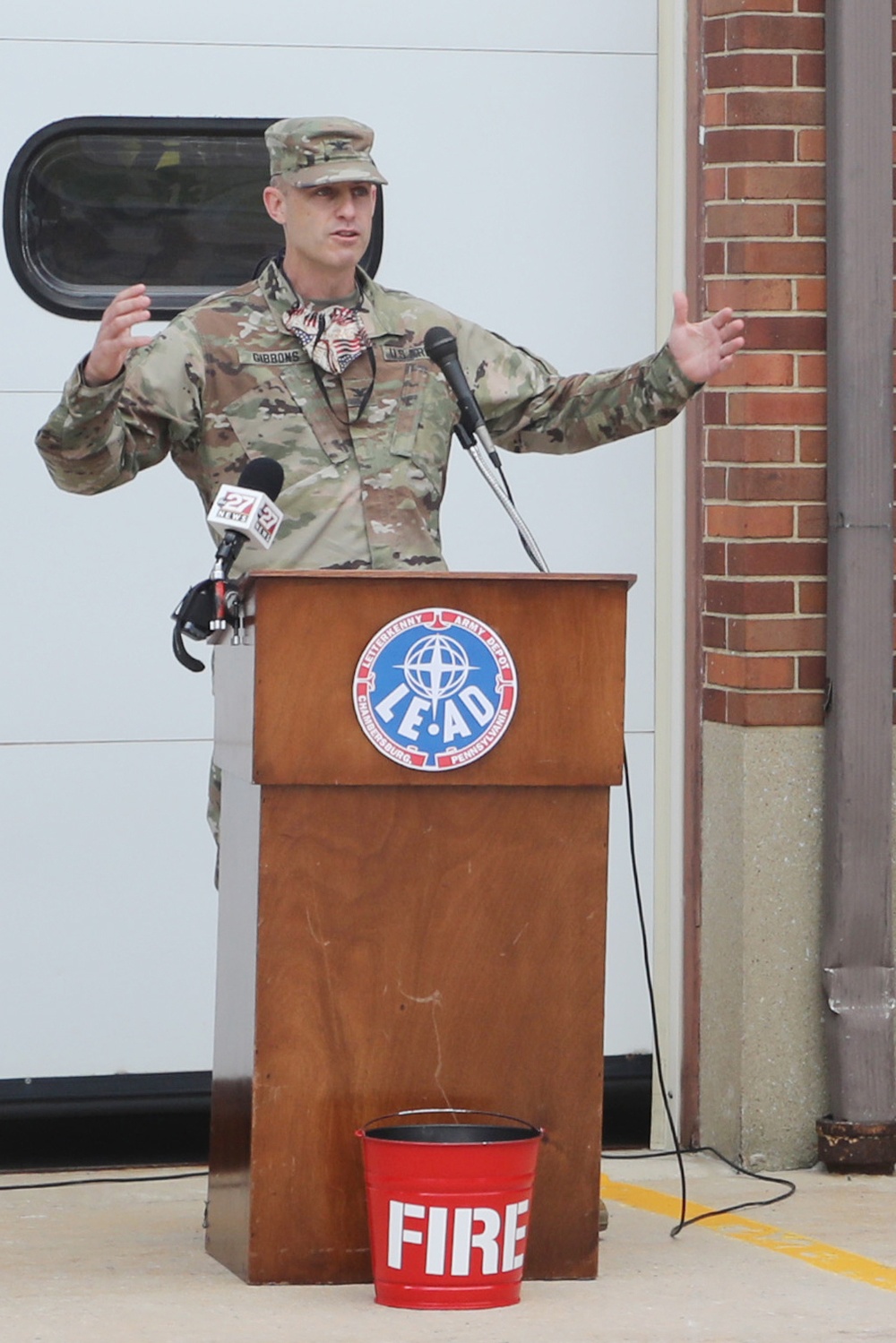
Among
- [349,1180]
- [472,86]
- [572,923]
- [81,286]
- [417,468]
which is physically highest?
[472,86]

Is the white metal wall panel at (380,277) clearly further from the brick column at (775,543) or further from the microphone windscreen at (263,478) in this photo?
the microphone windscreen at (263,478)

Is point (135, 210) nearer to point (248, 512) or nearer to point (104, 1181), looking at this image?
point (248, 512)

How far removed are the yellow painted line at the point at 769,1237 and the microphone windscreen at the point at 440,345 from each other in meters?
1.77

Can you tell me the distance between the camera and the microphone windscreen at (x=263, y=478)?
359cm

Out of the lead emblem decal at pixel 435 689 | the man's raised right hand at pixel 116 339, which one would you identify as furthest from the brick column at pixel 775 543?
the man's raised right hand at pixel 116 339

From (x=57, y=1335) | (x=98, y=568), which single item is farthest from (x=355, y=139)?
(x=57, y=1335)

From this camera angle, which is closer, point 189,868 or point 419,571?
point 419,571

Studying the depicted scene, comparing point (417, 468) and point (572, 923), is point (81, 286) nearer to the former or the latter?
point (417, 468)

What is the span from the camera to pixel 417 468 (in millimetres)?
4148

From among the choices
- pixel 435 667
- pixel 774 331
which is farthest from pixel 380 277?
pixel 435 667

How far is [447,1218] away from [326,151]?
1.93 meters

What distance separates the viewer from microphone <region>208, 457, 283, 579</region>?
3467 mm

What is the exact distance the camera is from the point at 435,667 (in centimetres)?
360

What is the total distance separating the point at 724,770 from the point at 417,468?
125 cm
